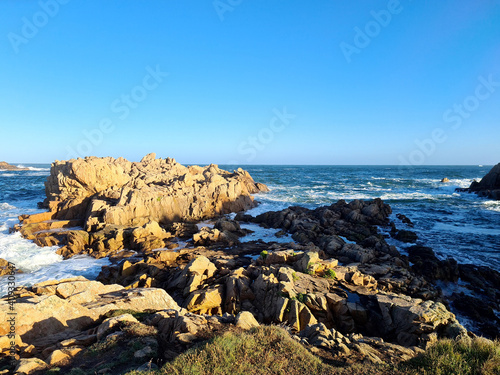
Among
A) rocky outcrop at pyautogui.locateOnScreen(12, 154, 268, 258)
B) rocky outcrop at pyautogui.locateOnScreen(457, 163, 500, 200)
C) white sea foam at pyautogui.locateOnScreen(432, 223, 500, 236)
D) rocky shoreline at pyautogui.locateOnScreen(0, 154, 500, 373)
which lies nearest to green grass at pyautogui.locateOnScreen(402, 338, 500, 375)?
rocky shoreline at pyautogui.locateOnScreen(0, 154, 500, 373)

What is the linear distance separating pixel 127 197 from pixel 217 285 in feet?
63.4

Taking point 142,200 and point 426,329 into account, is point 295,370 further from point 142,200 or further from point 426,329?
point 142,200

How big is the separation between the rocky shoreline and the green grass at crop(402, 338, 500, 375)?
0.97 m

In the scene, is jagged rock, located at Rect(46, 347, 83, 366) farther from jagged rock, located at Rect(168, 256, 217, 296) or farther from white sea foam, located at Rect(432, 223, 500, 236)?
white sea foam, located at Rect(432, 223, 500, 236)

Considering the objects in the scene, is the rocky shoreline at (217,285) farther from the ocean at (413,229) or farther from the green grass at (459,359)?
the ocean at (413,229)

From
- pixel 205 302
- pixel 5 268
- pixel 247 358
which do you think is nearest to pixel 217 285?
pixel 205 302

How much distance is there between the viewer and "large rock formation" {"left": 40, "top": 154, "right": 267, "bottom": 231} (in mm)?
26469

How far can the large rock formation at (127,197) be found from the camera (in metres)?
26.5

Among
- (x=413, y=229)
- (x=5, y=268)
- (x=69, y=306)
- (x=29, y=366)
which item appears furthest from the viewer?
(x=413, y=229)

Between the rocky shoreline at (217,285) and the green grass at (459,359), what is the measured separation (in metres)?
0.97

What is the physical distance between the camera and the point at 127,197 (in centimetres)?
2786

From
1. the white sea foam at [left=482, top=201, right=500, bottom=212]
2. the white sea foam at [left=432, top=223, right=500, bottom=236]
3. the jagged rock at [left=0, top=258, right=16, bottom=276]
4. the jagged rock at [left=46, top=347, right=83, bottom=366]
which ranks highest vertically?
the jagged rock at [left=46, top=347, right=83, bottom=366]

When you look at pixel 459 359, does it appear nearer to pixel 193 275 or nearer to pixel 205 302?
pixel 205 302

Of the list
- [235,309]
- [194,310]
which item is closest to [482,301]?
[235,309]
